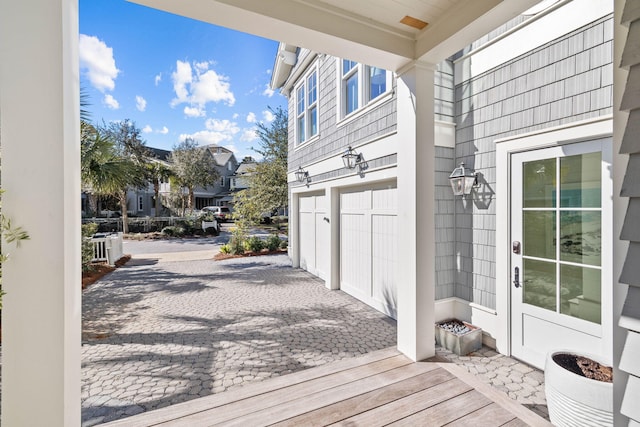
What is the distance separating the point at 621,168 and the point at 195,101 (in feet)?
76.5

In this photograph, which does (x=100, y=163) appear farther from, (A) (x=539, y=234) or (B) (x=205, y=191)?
(B) (x=205, y=191)

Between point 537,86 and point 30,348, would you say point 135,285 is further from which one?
point 537,86

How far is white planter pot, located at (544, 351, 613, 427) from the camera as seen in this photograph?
1.88 m

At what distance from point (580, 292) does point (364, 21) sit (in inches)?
119

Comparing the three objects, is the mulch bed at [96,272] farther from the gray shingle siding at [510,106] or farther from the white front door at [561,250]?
the white front door at [561,250]

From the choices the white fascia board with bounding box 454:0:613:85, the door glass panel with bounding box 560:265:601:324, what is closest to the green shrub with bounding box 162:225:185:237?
the white fascia board with bounding box 454:0:613:85

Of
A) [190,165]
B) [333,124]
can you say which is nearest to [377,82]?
[333,124]

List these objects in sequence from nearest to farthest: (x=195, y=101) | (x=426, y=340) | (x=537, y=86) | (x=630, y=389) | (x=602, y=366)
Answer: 1. (x=630, y=389)
2. (x=602, y=366)
3. (x=426, y=340)
4. (x=537, y=86)
5. (x=195, y=101)

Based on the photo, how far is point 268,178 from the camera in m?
12.6

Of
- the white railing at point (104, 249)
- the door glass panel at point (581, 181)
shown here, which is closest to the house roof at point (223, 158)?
the white railing at point (104, 249)

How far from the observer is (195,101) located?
67.0ft

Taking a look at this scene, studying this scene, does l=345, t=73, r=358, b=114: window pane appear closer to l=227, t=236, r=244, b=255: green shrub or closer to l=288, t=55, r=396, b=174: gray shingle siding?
l=288, t=55, r=396, b=174: gray shingle siding

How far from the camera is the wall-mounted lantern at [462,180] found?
3492 mm

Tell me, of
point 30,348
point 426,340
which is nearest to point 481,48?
point 426,340
